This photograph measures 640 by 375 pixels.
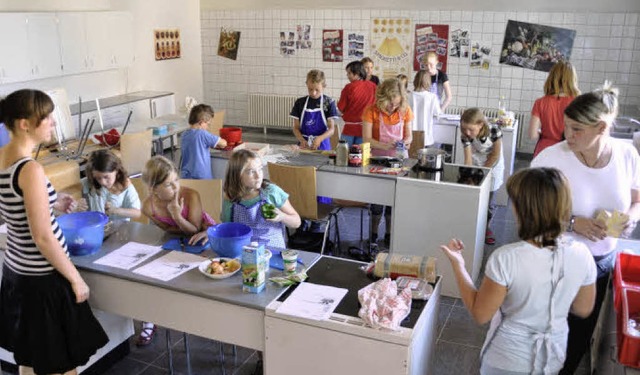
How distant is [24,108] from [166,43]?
24.4 ft

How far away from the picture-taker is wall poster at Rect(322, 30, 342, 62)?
9.10 meters

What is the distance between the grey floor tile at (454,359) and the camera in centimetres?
336

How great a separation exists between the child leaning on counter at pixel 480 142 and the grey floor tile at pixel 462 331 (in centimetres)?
129

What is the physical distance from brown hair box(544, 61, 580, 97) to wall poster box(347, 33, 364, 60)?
4.68 metres

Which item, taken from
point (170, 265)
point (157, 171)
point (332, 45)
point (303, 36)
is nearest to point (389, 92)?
point (157, 171)

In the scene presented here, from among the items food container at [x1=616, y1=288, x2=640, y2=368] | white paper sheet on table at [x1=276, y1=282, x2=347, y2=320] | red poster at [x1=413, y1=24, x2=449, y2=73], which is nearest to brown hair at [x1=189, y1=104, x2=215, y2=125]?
white paper sheet on table at [x1=276, y1=282, x2=347, y2=320]

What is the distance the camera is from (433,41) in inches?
335

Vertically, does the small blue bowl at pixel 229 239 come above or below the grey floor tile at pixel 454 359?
above

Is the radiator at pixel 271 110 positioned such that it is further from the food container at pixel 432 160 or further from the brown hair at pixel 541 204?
the brown hair at pixel 541 204

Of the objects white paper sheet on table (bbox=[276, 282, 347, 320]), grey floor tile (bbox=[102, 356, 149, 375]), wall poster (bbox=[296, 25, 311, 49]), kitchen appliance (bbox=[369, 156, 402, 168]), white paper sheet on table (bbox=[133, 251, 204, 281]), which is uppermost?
wall poster (bbox=[296, 25, 311, 49])

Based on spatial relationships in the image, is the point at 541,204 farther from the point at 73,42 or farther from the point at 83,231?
the point at 73,42

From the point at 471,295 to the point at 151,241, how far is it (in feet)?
5.44

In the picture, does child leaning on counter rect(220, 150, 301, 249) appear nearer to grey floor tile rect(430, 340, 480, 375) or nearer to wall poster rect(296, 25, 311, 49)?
grey floor tile rect(430, 340, 480, 375)

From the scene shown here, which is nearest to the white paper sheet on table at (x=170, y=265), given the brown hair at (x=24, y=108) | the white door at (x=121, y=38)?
the brown hair at (x=24, y=108)
